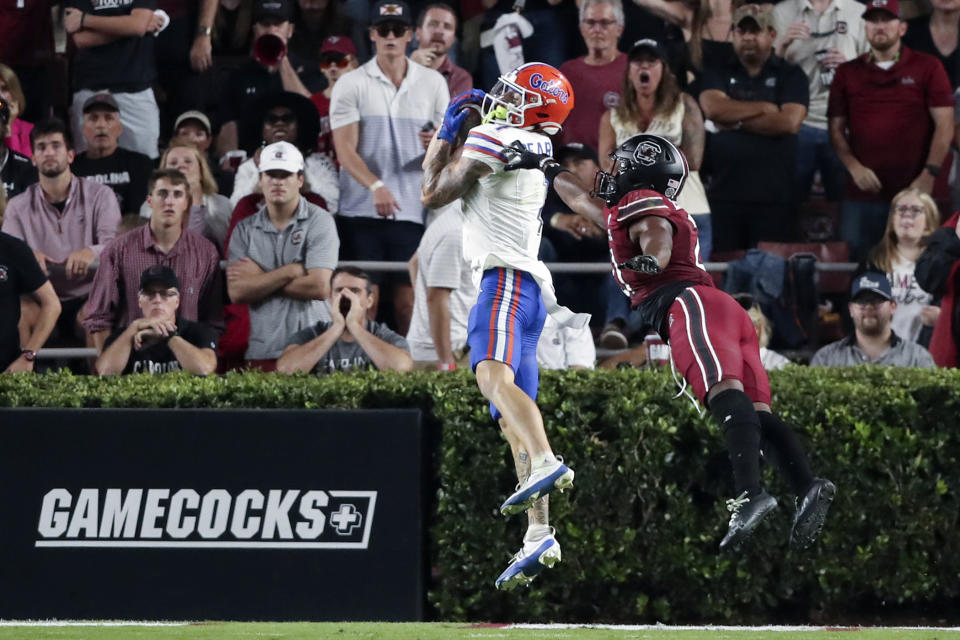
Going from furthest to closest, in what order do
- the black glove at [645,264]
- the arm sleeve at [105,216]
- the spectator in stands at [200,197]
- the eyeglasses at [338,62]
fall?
the eyeglasses at [338,62] → the spectator in stands at [200,197] → the arm sleeve at [105,216] → the black glove at [645,264]

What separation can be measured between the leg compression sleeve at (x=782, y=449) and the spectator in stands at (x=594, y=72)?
5.25 metres

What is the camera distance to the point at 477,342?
650cm

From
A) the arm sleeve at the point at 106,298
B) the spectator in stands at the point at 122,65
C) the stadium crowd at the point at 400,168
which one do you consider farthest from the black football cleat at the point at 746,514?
the spectator in stands at the point at 122,65

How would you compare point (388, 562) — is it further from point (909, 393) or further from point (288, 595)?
point (909, 393)

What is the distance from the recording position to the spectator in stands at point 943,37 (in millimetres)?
11820

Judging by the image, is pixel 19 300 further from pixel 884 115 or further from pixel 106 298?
pixel 884 115

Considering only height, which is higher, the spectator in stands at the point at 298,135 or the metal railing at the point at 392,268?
the spectator in stands at the point at 298,135

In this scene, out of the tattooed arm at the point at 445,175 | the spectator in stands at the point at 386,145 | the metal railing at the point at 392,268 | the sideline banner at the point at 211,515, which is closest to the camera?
the tattooed arm at the point at 445,175

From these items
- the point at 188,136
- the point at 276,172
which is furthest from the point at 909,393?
the point at 188,136

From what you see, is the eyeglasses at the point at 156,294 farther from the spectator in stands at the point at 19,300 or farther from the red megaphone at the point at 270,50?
the red megaphone at the point at 270,50

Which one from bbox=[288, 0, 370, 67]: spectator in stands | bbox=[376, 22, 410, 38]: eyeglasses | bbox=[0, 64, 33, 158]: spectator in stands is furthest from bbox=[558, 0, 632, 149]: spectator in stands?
bbox=[0, 64, 33, 158]: spectator in stands

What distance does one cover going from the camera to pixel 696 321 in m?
6.18

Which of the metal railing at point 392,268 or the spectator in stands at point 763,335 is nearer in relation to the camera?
the spectator in stands at point 763,335

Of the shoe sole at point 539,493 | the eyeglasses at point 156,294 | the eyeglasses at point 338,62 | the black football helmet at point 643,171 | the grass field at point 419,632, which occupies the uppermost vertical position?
the eyeglasses at point 338,62
